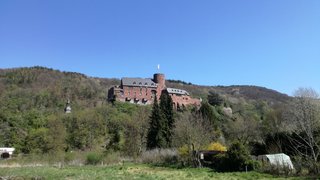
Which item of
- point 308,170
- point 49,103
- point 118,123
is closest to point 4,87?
point 49,103

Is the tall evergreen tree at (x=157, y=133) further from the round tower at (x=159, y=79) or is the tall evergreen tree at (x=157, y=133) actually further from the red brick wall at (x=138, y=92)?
the round tower at (x=159, y=79)

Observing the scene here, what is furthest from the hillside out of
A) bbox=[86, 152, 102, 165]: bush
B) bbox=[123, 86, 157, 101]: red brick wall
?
bbox=[86, 152, 102, 165]: bush

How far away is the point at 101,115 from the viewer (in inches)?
3450

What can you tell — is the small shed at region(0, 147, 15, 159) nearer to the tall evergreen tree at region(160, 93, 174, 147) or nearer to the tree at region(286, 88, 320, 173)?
the tall evergreen tree at region(160, 93, 174, 147)

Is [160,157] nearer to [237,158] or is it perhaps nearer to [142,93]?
[237,158]

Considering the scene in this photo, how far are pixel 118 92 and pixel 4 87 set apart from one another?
41.3 m

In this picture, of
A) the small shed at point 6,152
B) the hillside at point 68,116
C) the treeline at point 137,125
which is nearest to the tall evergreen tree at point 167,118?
the treeline at point 137,125

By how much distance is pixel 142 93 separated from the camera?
4520 inches

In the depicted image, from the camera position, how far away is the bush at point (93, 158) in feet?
147

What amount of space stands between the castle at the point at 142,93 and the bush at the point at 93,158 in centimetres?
6219

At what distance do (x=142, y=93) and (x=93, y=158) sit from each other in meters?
70.2

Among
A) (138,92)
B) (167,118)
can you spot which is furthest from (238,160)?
(138,92)

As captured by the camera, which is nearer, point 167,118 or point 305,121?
point 305,121

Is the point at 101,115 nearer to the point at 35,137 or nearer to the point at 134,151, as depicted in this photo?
the point at 35,137
